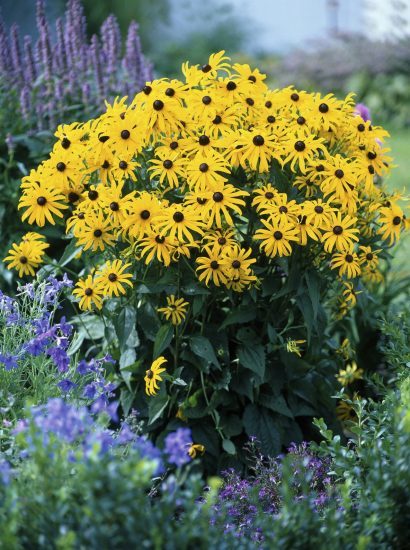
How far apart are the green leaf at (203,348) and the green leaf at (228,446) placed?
29 centimetres

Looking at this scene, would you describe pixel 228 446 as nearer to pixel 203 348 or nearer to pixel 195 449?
pixel 195 449

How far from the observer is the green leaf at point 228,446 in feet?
8.77

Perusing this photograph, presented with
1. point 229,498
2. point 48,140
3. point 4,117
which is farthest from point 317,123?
point 4,117

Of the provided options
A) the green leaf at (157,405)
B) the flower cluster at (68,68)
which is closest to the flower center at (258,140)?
the green leaf at (157,405)

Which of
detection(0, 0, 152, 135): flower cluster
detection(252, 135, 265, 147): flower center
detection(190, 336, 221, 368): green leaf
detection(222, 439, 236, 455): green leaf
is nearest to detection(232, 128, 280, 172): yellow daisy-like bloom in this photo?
detection(252, 135, 265, 147): flower center

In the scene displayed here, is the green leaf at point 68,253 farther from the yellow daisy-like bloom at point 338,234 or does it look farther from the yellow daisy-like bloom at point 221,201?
the yellow daisy-like bloom at point 338,234

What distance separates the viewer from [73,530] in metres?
1.52

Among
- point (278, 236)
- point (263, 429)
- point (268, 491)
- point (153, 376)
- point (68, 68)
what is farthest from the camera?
point (68, 68)

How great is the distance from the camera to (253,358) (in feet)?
8.65

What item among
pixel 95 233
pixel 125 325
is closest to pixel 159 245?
pixel 95 233

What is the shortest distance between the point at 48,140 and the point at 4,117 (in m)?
0.31

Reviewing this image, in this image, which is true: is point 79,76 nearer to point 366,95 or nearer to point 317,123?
point 317,123

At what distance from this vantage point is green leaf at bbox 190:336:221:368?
100 inches

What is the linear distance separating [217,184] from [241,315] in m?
0.43
